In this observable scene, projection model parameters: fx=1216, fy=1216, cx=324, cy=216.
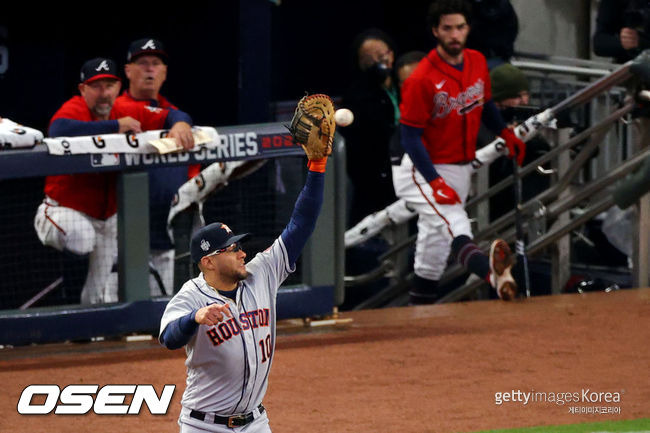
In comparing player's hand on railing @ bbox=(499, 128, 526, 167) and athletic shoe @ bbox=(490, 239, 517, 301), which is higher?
player's hand on railing @ bbox=(499, 128, 526, 167)

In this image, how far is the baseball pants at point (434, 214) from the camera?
793 cm

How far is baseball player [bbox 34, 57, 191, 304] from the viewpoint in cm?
679

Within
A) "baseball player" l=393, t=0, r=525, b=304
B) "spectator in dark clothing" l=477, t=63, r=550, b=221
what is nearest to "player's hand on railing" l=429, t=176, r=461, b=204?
"baseball player" l=393, t=0, r=525, b=304

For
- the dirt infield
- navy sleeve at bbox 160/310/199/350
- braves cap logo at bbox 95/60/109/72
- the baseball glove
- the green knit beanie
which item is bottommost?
the dirt infield

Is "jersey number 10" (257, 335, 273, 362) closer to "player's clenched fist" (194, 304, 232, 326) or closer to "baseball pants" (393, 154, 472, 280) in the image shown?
"player's clenched fist" (194, 304, 232, 326)

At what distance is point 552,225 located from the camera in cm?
920

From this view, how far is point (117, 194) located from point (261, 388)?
2.72m

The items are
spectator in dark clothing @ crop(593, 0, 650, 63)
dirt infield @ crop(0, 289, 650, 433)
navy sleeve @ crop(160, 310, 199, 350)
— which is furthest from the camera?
spectator in dark clothing @ crop(593, 0, 650, 63)

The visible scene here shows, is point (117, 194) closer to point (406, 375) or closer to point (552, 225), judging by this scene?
point (406, 375)

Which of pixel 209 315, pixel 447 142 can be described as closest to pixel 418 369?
pixel 447 142

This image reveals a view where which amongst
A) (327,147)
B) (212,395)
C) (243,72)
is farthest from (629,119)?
(212,395)

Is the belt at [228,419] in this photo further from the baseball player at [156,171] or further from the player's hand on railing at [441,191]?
the player's hand on railing at [441,191]

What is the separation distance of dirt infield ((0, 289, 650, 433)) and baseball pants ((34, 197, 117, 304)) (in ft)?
1.15

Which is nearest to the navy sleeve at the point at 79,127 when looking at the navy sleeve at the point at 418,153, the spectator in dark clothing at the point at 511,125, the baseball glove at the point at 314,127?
the navy sleeve at the point at 418,153
